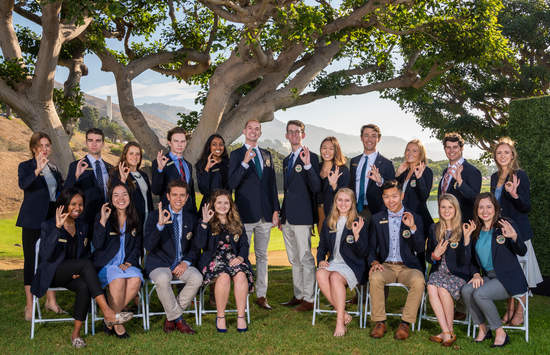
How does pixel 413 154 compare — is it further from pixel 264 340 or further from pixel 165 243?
pixel 165 243

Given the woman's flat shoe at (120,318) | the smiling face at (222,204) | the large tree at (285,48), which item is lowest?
the woman's flat shoe at (120,318)

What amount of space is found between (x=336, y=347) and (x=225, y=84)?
550 cm

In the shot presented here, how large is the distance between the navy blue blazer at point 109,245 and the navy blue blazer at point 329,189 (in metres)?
2.20

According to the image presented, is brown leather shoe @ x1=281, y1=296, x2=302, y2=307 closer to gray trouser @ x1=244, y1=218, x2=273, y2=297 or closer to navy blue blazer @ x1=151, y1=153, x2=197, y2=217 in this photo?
gray trouser @ x1=244, y1=218, x2=273, y2=297

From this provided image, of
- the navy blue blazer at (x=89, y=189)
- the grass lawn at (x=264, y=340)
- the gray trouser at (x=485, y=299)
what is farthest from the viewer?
the navy blue blazer at (x=89, y=189)

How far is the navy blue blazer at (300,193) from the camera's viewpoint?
545 cm

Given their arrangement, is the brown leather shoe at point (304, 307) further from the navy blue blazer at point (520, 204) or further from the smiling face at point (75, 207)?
the smiling face at point (75, 207)

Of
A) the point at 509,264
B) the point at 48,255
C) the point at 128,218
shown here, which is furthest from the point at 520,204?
the point at 48,255

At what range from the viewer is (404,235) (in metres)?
4.82

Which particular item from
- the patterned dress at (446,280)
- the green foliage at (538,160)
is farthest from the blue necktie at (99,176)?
the green foliage at (538,160)

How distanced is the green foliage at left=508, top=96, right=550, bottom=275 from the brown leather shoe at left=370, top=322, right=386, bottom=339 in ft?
10.9

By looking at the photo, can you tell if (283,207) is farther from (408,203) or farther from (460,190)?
(460,190)

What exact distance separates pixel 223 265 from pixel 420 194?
2.34 m

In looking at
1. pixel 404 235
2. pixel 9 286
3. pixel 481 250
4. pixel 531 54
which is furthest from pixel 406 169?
pixel 531 54
